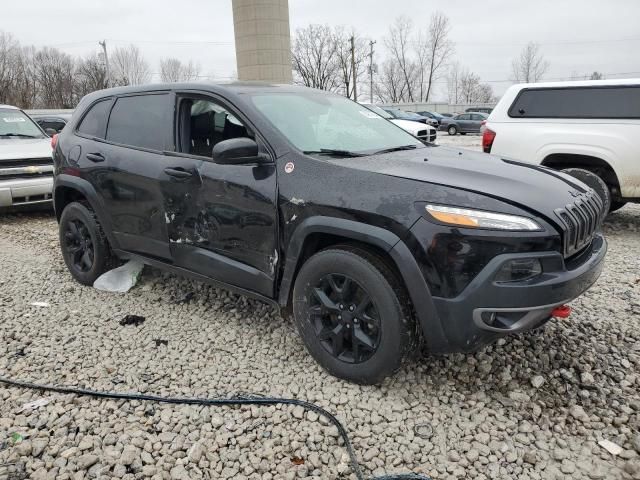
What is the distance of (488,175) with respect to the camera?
2.74 metres

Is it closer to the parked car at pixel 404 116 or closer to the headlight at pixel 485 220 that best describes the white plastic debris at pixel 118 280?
the headlight at pixel 485 220

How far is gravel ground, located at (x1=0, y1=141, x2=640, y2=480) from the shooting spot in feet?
7.70

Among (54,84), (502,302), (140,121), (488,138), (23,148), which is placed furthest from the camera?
(54,84)

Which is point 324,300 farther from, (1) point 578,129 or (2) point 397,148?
(1) point 578,129

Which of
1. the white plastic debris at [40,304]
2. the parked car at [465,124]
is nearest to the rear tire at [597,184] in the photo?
the white plastic debris at [40,304]

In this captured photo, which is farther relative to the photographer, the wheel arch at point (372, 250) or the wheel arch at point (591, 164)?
the wheel arch at point (591, 164)

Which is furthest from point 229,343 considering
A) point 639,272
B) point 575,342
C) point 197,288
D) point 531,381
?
point 639,272

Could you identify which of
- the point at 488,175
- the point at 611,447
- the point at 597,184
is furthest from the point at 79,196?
the point at 597,184

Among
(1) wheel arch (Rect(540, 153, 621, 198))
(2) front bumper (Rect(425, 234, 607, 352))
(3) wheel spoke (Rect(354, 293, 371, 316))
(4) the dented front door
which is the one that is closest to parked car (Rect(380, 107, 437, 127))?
(1) wheel arch (Rect(540, 153, 621, 198))

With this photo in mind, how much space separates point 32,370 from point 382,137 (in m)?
2.77

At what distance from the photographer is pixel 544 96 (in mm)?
6500

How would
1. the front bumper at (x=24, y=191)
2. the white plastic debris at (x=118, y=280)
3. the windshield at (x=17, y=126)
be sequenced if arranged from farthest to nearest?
1. the windshield at (x=17, y=126)
2. the front bumper at (x=24, y=191)
3. the white plastic debris at (x=118, y=280)

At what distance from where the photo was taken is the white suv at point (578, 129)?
5805mm

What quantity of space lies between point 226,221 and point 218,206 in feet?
0.37
